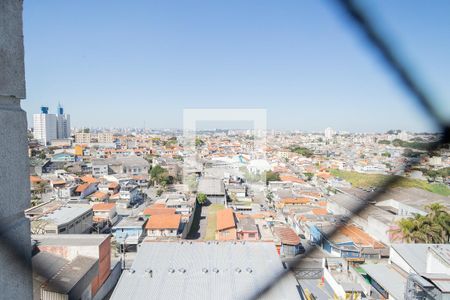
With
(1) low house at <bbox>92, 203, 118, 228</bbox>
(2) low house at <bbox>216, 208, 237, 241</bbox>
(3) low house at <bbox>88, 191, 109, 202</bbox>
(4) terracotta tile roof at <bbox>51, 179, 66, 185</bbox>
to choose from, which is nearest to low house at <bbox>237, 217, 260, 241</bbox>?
(2) low house at <bbox>216, 208, 237, 241</bbox>

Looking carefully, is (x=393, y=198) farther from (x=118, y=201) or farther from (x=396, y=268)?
(x=118, y=201)

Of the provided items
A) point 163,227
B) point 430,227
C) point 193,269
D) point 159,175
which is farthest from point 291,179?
point 193,269

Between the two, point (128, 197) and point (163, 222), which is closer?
point (163, 222)

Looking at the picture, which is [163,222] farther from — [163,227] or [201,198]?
[201,198]

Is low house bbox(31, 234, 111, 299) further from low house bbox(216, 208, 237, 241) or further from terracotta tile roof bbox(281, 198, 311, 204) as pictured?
terracotta tile roof bbox(281, 198, 311, 204)

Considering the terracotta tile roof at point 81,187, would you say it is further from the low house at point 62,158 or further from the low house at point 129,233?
the low house at point 62,158

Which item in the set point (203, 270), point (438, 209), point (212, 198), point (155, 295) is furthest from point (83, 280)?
point (212, 198)
